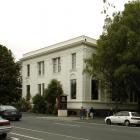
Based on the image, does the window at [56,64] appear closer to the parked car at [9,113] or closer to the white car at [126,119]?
the white car at [126,119]

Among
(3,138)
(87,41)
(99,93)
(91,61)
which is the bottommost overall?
(3,138)

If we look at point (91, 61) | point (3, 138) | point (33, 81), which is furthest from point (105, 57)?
point (3, 138)

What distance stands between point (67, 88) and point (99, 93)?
4734 mm

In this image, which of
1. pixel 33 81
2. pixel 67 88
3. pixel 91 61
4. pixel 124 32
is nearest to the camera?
pixel 124 32

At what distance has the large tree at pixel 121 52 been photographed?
1697 inches

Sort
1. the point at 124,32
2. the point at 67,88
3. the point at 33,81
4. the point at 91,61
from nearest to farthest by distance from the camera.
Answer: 1. the point at 124,32
2. the point at 91,61
3. the point at 67,88
4. the point at 33,81

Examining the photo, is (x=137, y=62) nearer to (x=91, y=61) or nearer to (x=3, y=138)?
(x=91, y=61)

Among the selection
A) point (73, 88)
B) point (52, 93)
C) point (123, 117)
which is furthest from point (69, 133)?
point (52, 93)

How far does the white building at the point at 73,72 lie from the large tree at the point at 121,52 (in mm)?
5434

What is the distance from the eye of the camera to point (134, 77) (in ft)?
148

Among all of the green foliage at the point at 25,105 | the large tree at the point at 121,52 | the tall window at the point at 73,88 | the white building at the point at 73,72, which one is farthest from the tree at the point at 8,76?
the large tree at the point at 121,52

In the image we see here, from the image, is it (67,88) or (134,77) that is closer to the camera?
(134,77)

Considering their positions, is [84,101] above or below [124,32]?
below

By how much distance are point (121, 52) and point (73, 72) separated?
12.3 meters
